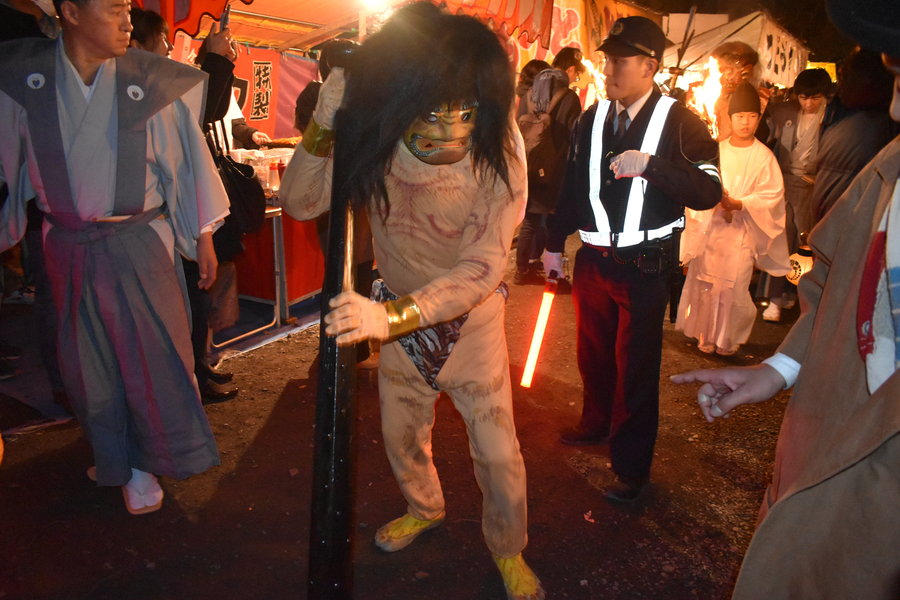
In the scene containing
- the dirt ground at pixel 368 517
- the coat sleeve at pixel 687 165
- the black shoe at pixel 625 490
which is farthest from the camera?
the black shoe at pixel 625 490

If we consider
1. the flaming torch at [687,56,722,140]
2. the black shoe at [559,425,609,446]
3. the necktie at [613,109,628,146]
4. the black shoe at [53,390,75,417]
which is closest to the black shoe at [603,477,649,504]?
the black shoe at [559,425,609,446]

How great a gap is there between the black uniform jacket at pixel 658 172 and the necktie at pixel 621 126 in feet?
0.09

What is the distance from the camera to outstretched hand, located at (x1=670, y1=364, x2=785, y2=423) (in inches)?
64.7

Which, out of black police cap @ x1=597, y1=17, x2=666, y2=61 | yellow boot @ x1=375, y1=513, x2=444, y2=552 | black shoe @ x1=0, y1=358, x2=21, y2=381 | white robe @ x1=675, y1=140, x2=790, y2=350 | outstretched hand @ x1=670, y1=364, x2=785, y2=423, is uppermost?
black police cap @ x1=597, y1=17, x2=666, y2=61

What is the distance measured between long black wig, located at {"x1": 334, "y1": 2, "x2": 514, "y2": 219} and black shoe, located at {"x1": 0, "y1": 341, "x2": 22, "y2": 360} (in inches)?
158

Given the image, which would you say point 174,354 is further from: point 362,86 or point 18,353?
point 18,353

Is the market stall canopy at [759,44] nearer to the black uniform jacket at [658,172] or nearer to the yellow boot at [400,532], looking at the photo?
the black uniform jacket at [658,172]

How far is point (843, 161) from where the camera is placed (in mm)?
5305

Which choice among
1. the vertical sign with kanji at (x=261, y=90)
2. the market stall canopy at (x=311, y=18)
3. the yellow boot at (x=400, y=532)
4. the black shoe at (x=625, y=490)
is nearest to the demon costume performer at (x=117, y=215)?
the yellow boot at (x=400, y=532)

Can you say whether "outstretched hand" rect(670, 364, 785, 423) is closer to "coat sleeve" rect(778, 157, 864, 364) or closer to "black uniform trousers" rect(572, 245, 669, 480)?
"coat sleeve" rect(778, 157, 864, 364)

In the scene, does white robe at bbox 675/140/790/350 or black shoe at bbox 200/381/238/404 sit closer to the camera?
black shoe at bbox 200/381/238/404

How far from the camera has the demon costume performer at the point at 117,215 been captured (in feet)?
8.66

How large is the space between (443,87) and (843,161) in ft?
15.7

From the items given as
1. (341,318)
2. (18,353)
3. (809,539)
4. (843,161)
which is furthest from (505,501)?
(843,161)
